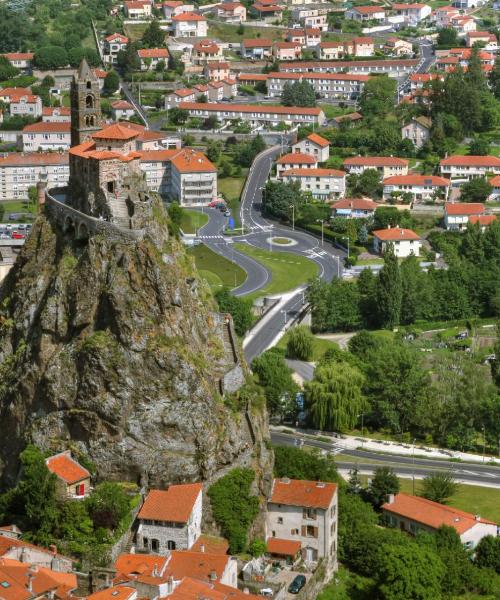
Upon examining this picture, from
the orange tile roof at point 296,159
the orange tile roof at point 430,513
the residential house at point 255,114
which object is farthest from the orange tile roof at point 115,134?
the residential house at point 255,114

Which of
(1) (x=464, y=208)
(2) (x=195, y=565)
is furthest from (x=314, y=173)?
(2) (x=195, y=565)

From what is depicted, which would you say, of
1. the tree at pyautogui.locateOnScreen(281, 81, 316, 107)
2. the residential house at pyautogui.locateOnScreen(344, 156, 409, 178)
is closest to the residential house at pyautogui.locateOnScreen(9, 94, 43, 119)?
the tree at pyautogui.locateOnScreen(281, 81, 316, 107)

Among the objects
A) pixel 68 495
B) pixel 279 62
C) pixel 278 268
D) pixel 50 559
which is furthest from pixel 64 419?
pixel 279 62

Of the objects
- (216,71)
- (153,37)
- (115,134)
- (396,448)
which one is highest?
(115,134)

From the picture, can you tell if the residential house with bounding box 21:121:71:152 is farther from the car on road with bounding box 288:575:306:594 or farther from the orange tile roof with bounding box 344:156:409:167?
the car on road with bounding box 288:575:306:594

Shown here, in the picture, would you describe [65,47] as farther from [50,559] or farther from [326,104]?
[50,559]

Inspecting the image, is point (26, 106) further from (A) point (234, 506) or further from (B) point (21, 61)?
(A) point (234, 506)
